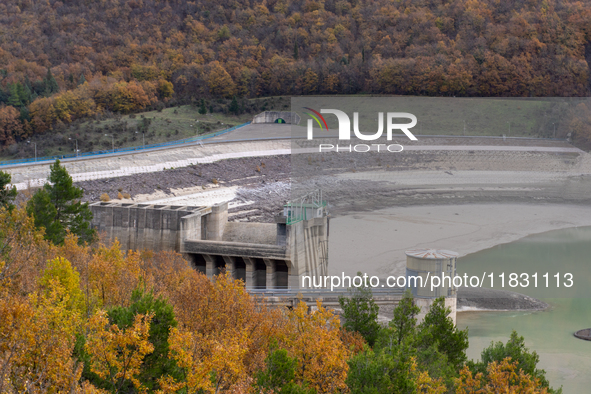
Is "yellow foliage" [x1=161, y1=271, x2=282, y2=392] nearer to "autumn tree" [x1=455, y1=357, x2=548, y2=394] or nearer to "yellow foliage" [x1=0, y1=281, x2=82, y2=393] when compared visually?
"yellow foliage" [x1=0, y1=281, x2=82, y2=393]

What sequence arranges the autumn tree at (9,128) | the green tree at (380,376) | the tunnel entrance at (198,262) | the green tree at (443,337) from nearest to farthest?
the green tree at (380,376)
the green tree at (443,337)
the tunnel entrance at (198,262)
the autumn tree at (9,128)

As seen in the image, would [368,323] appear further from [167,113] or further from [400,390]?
[167,113]

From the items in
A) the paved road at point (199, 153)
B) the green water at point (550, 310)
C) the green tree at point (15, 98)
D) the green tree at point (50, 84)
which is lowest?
the green water at point (550, 310)

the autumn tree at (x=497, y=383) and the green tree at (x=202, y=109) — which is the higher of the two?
the green tree at (x=202, y=109)

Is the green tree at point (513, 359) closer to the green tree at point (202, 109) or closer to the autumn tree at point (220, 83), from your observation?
the green tree at point (202, 109)

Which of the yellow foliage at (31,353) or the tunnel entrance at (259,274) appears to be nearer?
the yellow foliage at (31,353)

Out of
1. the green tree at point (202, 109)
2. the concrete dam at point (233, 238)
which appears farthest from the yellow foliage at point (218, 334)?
the green tree at point (202, 109)

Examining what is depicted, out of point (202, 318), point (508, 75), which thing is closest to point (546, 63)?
point (508, 75)
